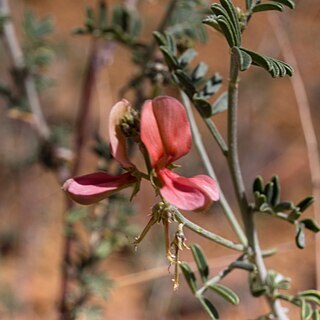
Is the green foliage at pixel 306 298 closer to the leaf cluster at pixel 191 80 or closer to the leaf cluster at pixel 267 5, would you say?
the leaf cluster at pixel 191 80

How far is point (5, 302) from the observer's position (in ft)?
7.19

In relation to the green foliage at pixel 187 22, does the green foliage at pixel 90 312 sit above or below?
below

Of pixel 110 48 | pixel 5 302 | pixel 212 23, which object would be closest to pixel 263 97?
pixel 5 302

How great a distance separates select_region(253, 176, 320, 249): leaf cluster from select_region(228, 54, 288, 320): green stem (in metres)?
0.02

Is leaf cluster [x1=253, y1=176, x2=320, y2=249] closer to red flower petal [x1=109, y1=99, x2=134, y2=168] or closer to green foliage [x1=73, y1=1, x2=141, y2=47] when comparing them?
red flower petal [x1=109, y1=99, x2=134, y2=168]

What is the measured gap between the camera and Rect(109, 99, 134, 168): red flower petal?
70 cm

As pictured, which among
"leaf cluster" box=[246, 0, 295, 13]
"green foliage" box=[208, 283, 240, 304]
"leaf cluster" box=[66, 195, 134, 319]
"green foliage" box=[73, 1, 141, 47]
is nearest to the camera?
"leaf cluster" box=[246, 0, 295, 13]

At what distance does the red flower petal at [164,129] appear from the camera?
646mm

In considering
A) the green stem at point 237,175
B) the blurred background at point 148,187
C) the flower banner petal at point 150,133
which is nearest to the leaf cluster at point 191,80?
the green stem at point 237,175

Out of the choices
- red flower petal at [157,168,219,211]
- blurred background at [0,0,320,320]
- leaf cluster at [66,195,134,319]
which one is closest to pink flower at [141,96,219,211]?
red flower petal at [157,168,219,211]

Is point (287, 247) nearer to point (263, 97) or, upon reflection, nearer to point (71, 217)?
point (71, 217)

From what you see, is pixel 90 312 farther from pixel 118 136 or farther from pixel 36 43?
pixel 118 136

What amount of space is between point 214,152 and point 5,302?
158 cm

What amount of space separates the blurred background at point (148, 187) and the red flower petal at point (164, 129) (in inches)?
47.6
